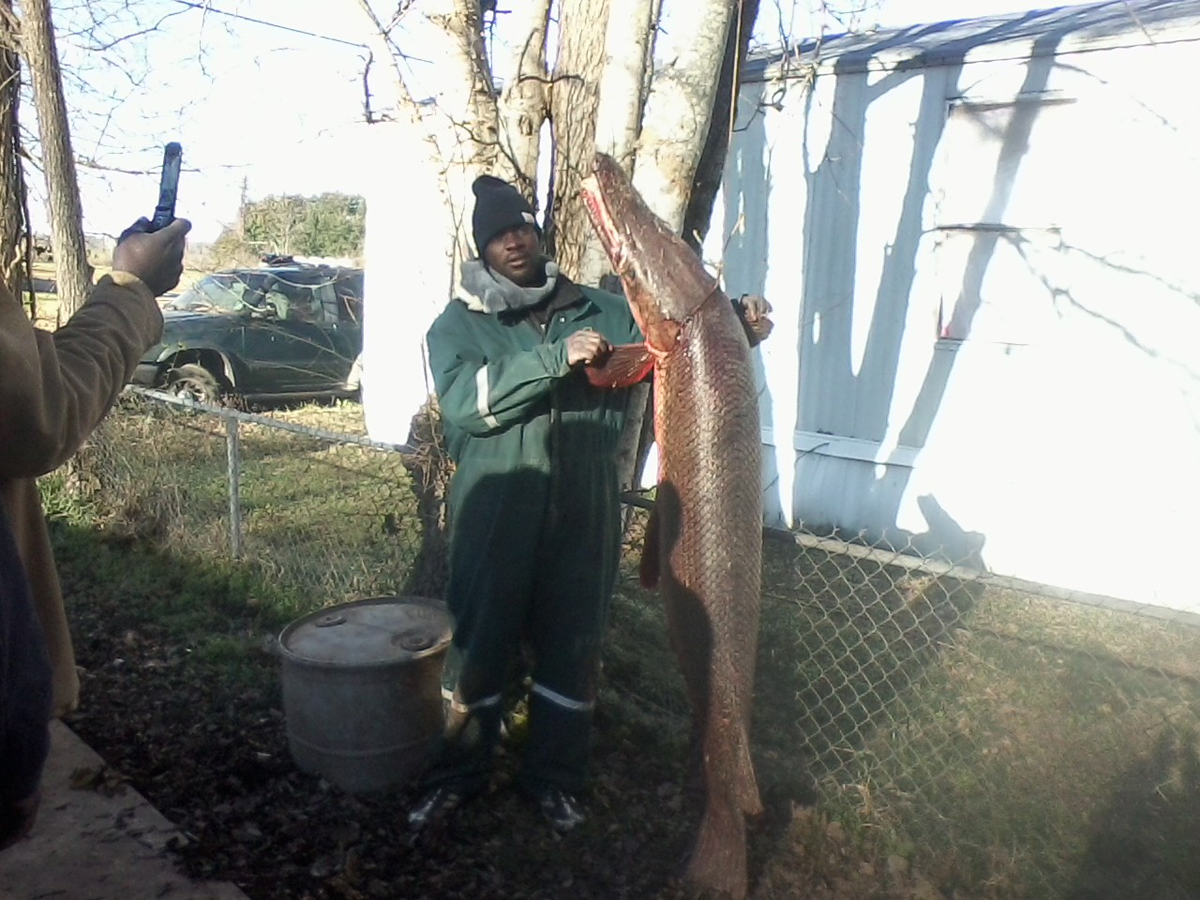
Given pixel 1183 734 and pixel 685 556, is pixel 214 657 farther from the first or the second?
pixel 1183 734

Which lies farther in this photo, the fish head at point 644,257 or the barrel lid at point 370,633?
the barrel lid at point 370,633

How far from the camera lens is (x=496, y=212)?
322 centimetres

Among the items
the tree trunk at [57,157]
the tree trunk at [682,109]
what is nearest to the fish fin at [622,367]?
the tree trunk at [682,109]

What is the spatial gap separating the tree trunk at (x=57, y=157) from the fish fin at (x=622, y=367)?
6646 millimetres

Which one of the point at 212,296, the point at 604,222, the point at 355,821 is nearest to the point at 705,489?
the point at 604,222

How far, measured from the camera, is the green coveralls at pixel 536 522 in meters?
3.19

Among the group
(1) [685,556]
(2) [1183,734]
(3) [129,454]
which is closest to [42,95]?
(3) [129,454]

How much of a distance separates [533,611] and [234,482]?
316cm

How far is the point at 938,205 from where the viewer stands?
7359 millimetres

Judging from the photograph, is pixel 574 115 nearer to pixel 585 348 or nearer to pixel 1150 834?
pixel 585 348

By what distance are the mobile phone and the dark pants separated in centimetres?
125

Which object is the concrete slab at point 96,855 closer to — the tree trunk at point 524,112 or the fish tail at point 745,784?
the fish tail at point 745,784

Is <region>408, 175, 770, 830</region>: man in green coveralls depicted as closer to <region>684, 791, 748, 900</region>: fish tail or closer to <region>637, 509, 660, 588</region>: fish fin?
<region>637, 509, 660, 588</region>: fish fin

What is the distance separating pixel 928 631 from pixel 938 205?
3221 millimetres
